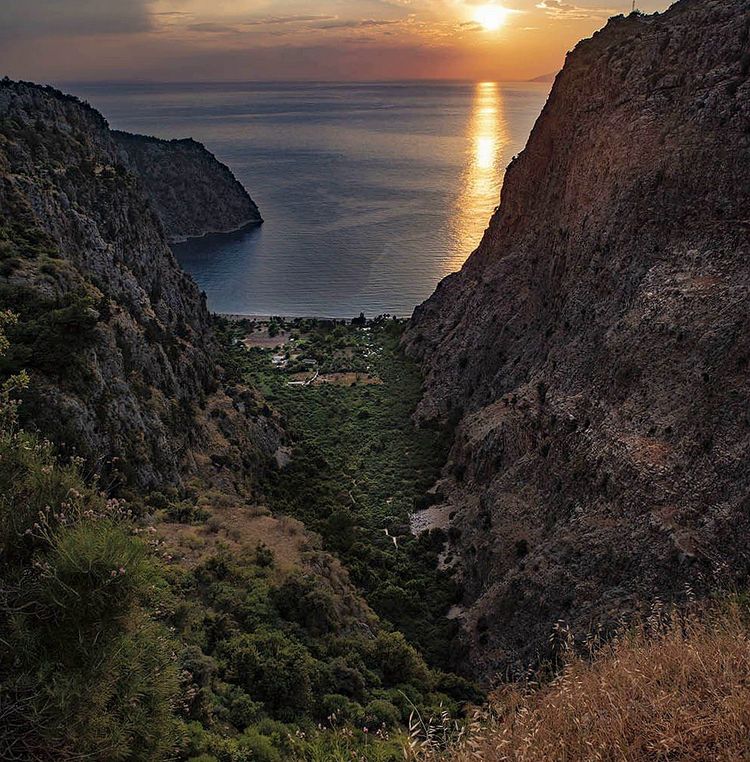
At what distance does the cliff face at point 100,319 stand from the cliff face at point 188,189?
85493 millimetres

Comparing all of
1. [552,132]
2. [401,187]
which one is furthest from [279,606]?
[401,187]

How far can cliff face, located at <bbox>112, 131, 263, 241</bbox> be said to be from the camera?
14050 cm

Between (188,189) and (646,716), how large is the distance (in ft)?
510

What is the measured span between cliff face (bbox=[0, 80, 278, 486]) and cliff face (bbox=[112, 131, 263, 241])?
85.5m

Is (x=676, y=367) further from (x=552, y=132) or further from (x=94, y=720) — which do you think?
(x=552, y=132)

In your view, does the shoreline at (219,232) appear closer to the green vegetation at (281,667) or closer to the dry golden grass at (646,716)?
the green vegetation at (281,667)

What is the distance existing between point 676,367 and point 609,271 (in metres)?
9.34

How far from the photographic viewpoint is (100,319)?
27547mm

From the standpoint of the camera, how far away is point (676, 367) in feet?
79.6

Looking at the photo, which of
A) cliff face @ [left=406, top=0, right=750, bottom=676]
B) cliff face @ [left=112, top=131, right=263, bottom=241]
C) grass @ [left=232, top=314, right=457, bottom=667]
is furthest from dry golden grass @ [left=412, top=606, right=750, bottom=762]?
cliff face @ [left=112, top=131, right=263, bottom=241]

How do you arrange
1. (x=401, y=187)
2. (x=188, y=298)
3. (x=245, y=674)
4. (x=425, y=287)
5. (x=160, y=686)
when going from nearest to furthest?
1. (x=160, y=686)
2. (x=245, y=674)
3. (x=188, y=298)
4. (x=425, y=287)
5. (x=401, y=187)

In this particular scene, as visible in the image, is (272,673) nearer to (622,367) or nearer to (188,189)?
(622,367)

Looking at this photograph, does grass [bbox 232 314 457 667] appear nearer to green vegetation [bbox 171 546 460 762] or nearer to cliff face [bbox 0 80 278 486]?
green vegetation [bbox 171 546 460 762]

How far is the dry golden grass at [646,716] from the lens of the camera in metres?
5.62
